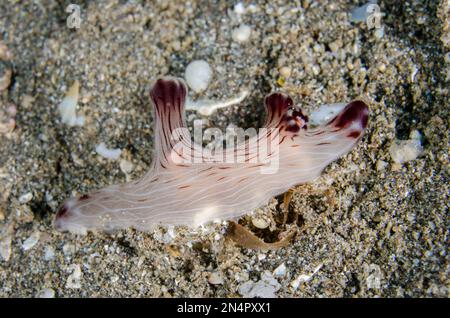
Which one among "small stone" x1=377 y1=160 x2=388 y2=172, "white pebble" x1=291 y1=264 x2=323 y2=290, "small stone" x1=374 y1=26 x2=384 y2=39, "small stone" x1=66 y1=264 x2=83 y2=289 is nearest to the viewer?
"white pebble" x1=291 y1=264 x2=323 y2=290

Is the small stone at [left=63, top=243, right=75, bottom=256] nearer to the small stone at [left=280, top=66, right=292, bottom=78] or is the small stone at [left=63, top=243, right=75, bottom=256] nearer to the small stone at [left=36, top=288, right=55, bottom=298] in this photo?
the small stone at [left=36, top=288, right=55, bottom=298]

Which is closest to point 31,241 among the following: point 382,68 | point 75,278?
point 75,278

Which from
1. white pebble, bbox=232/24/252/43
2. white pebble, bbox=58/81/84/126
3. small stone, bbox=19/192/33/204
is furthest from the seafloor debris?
white pebble, bbox=232/24/252/43

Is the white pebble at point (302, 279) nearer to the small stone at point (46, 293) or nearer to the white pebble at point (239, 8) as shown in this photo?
the small stone at point (46, 293)

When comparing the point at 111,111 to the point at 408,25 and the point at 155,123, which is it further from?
the point at 408,25

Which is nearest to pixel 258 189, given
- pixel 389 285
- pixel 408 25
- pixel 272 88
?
pixel 272 88
